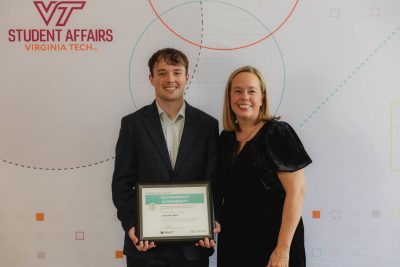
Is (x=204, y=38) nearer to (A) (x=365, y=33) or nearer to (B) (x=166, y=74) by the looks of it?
(B) (x=166, y=74)

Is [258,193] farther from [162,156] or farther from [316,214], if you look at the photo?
[316,214]

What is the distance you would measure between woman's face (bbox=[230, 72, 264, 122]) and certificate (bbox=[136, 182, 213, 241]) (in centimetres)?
32

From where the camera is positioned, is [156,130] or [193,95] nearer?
[156,130]

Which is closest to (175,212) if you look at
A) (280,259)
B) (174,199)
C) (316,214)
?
(174,199)

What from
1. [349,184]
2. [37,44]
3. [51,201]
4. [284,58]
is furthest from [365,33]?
[51,201]

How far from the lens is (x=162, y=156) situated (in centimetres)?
160

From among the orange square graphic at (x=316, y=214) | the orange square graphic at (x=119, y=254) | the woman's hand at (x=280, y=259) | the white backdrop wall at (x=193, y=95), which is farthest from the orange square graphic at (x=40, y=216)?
the orange square graphic at (x=316, y=214)

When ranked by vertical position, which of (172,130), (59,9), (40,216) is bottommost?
(40,216)

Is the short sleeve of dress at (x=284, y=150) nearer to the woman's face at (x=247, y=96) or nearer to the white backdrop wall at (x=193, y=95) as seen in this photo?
the woman's face at (x=247, y=96)

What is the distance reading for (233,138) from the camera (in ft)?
5.39

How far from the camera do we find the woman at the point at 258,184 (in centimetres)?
148

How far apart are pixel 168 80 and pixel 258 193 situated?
1.90 feet

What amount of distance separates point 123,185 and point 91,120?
19.2 inches

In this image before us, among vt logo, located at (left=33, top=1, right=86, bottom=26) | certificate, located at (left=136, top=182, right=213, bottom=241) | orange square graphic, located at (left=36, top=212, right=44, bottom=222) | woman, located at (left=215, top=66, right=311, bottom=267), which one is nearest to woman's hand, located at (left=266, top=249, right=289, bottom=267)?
woman, located at (left=215, top=66, right=311, bottom=267)
